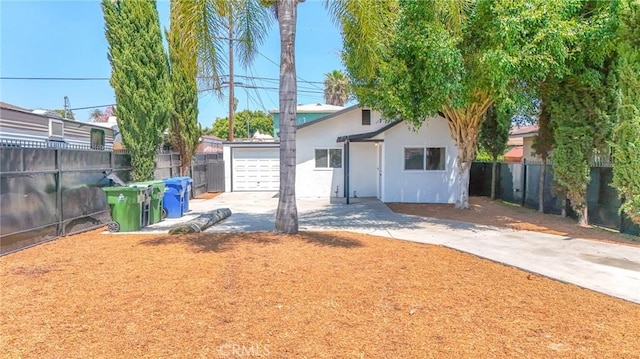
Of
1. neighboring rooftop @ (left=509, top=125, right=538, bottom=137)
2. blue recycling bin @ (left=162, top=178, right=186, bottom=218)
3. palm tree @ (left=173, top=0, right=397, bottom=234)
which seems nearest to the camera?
palm tree @ (left=173, top=0, right=397, bottom=234)

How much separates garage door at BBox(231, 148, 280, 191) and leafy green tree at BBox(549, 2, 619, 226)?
1320 centimetres

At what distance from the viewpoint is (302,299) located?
4.27 meters

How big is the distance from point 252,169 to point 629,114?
1575 cm

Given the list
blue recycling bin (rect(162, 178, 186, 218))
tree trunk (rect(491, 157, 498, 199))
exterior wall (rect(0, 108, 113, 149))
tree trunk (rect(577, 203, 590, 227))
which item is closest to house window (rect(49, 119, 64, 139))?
exterior wall (rect(0, 108, 113, 149))

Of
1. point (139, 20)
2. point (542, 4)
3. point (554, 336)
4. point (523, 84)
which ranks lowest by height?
point (554, 336)

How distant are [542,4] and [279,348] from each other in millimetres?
8480

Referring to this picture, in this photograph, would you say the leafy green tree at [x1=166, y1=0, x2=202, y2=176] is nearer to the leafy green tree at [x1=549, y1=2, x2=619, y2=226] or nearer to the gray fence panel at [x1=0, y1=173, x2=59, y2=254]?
the gray fence panel at [x1=0, y1=173, x2=59, y2=254]

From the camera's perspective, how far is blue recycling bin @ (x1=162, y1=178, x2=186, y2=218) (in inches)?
429

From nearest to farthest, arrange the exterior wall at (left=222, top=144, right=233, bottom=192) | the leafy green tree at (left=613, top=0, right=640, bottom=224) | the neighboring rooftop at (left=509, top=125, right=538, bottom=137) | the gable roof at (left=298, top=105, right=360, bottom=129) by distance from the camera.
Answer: the leafy green tree at (left=613, top=0, right=640, bottom=224) → the gable roof at (left=298, top=105, right=360, bottom=129) → the neighboring rooftop at (left=509, top=125, right=538, bottom=137) → the exterior wall at (left=222, top=144, right=233, bottom=192)

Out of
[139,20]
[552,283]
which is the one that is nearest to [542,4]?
[552,283]

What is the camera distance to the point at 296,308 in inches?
158

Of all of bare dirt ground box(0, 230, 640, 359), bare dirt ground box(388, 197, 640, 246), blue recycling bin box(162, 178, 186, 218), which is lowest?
bare dirt ground box(0, 230, 640, 359)

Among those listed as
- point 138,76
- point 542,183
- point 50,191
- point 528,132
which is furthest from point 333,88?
point 50,191

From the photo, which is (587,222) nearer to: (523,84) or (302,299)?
(523,84)
